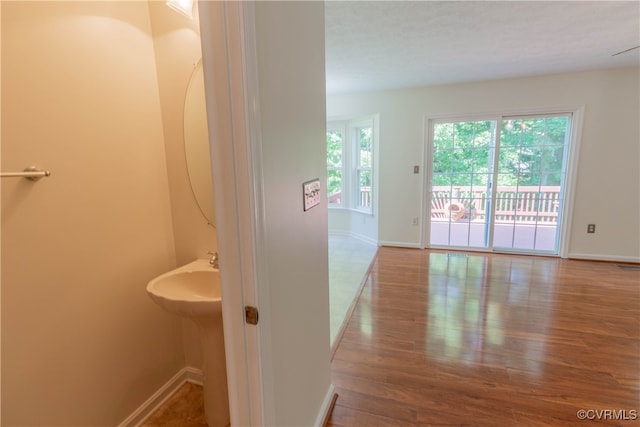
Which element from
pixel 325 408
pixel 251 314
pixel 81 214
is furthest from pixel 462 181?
pixel 81 214

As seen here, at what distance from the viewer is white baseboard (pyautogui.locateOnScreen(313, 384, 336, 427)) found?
1.53 meters

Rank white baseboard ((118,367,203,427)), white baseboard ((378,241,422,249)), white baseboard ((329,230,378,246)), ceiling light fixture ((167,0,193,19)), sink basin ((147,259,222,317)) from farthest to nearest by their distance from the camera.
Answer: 1. white baseboard ((329,230,378,246))
2. white baseboard ((378,241,422,249))
3. white baseboard ((118,367,203,427))
4. sink basin ((147,259,222,317))
5. ceiling light fixture ((167,0,193,19))

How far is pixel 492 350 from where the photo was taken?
7.13ft

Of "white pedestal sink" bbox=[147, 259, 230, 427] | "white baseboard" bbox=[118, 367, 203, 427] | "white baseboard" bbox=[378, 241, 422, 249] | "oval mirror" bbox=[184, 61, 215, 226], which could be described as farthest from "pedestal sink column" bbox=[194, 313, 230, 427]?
"white baseboard" bbox=[378, 241, 422, 249]

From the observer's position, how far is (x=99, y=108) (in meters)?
1.36

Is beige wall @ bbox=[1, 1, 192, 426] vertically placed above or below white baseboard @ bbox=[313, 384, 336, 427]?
above

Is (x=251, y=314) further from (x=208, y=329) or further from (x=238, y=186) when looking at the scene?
(x=208, y=329)

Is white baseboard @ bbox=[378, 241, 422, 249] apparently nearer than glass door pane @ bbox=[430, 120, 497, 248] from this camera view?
No

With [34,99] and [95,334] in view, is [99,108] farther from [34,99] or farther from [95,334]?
[95,334]

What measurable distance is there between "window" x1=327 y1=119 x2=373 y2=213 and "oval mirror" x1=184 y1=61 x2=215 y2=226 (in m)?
3.50

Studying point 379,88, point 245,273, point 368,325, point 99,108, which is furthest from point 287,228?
point 379,88

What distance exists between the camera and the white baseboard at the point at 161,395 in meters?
1.61

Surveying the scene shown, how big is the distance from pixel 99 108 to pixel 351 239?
14.1 feet

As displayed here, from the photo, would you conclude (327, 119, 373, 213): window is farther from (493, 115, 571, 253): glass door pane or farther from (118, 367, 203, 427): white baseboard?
(118, 367, 203, 427): white baseboard
